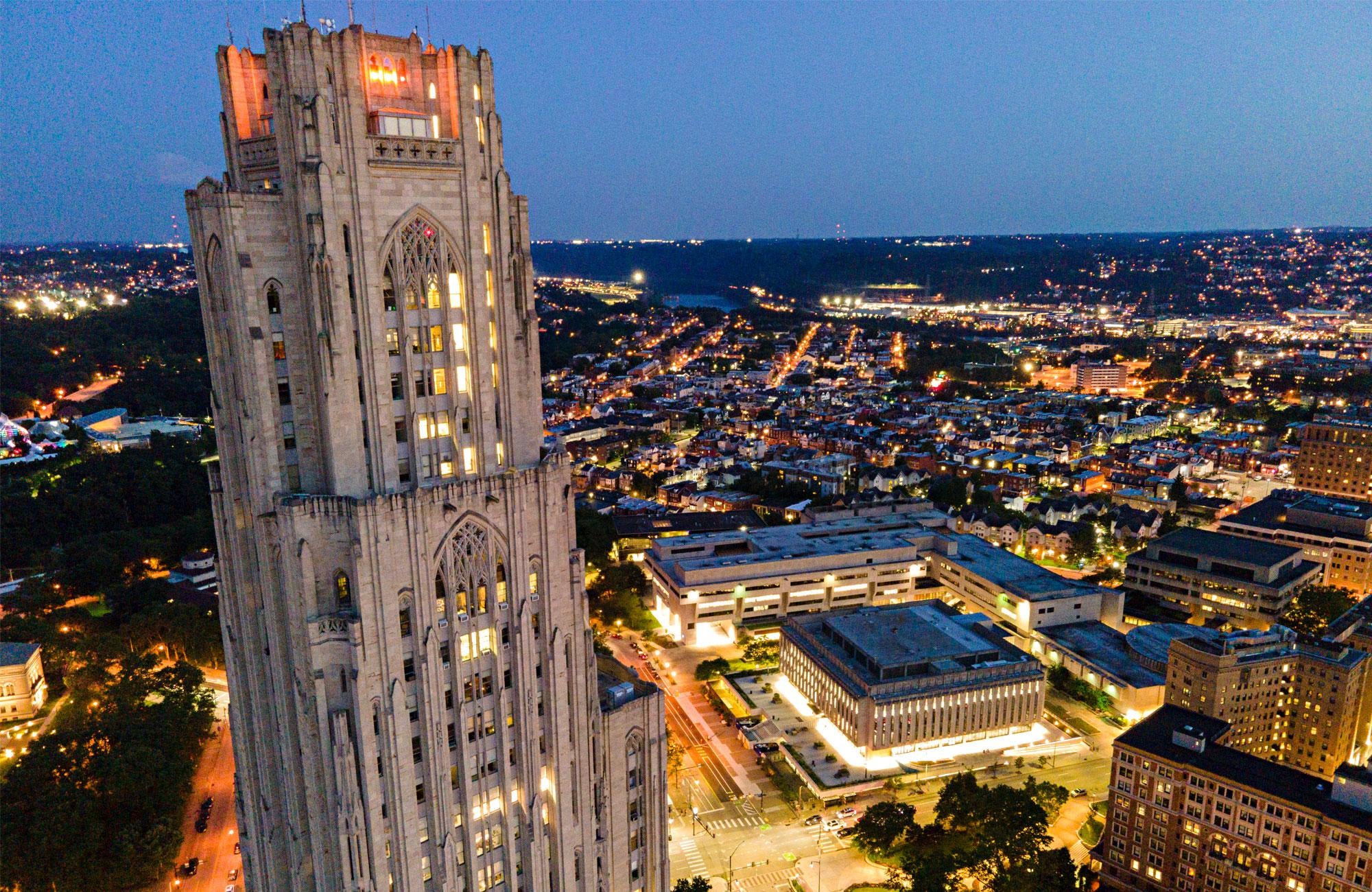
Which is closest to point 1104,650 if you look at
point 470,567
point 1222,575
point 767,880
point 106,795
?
point 1222,575

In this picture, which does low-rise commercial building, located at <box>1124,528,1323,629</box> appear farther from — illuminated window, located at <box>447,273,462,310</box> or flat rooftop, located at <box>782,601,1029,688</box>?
illuminated window, located at <box>447,273,462,310</box>

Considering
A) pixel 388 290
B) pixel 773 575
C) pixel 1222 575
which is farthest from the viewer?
pixel 1222 575

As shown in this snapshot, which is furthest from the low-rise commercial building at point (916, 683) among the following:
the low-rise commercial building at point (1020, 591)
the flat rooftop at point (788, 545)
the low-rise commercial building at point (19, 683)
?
the low-rise commercial building at point (19, 683)

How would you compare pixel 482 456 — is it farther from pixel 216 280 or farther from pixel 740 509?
pixel 740 509

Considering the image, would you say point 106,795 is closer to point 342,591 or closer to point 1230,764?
point 342,591

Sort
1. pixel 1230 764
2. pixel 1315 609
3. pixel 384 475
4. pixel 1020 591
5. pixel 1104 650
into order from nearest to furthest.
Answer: pixel 384 475
pixel 1230 764
pixel 1104 650
pixel 1315 609
pixel 1020 591

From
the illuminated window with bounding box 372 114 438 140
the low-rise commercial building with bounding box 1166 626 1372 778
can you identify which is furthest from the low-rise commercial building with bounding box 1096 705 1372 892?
the illuminated window with bounding box 372 114 438 140

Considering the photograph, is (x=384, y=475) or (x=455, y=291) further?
(x=455, y=291)
